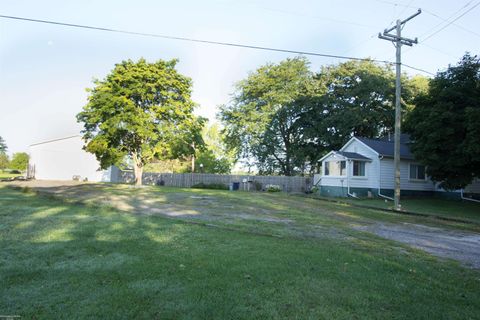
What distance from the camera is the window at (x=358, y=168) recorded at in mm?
24031

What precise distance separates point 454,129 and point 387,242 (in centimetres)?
1136

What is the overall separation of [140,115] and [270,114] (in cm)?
1568

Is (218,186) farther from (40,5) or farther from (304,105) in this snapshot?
(40,5)

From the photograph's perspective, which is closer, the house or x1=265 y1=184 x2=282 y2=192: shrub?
the house

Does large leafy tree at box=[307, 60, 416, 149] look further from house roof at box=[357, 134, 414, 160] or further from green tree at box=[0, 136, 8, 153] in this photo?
green tree at box=[0, 136, 8, 153]

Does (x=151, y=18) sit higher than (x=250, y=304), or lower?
higher

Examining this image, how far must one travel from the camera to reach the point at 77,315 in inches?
118

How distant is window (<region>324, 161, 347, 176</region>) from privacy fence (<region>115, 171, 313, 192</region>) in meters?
6.23

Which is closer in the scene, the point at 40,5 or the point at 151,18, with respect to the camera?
the point at 40,5

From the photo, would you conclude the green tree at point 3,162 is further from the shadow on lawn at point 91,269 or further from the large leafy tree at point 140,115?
the shadow on lawn at point 91,269

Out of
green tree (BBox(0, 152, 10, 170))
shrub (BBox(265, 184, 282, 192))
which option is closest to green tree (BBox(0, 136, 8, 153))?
green tree (BBox(0, 152, 10, 170))

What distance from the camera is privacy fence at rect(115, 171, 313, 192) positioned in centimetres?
3231

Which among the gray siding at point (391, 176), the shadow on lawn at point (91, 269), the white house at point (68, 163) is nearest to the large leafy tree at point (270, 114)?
the gray siding at point (391, 176)

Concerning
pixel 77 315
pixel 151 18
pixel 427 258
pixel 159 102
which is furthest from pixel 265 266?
pixel 159 102
